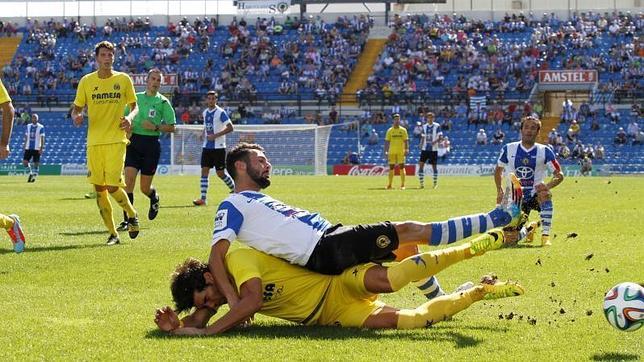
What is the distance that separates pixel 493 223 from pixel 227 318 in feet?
7.38

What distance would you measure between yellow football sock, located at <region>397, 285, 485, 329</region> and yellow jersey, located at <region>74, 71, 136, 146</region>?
23.1 ft

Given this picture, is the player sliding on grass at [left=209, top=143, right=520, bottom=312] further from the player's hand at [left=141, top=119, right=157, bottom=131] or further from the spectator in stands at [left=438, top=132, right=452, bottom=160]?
the spectator in stands at [left=438, top=132, right=452, bottom=160]

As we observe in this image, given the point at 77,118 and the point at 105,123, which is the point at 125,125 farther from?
the point at 77,118

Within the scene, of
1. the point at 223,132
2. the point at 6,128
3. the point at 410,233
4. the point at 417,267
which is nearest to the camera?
the point at 417,267

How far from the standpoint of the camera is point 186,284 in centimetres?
791

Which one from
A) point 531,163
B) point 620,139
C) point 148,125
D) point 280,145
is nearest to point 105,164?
point 148,125

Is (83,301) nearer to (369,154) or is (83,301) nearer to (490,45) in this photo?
(369,154)

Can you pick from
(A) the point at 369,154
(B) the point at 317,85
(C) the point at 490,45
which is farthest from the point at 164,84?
(C) the point at 490,45

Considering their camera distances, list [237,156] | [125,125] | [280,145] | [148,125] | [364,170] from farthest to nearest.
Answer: [364,170] → [280,145] → [148,125] → [125,125] → [237,156]

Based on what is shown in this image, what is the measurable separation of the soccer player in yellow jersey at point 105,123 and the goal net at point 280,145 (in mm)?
36069

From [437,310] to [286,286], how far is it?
1172 mm

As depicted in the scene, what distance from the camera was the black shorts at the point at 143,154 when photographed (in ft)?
57.0

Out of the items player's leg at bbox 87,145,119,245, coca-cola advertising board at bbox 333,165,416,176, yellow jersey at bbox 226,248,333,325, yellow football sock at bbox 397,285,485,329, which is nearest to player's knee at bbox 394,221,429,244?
yellow football sock at bbox 397,285,485,329

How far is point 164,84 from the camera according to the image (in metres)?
63.2
